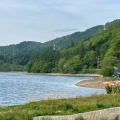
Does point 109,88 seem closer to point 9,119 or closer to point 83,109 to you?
point 83,109

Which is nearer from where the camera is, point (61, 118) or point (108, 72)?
point (61, 118)

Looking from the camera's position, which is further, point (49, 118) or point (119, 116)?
point (119, 116)

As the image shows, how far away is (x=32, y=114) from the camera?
1176 cm

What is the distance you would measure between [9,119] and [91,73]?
17843 centimetres

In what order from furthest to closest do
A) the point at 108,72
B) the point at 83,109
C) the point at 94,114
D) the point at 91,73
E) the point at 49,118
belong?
the point at 91,73 < the point at 108,72 < the point at 83,109 < the point at 94,114 < the point at 49,118

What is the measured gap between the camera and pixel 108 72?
4646 inches

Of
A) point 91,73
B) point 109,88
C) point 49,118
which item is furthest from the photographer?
point 91,73

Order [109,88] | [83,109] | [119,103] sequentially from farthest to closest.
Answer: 1. [109,88]
2. [119,103]
3. [83,109]

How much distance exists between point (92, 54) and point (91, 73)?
45.9 ft

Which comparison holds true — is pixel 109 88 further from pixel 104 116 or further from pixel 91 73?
pixel 91 73

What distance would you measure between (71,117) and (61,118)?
0.96 feet

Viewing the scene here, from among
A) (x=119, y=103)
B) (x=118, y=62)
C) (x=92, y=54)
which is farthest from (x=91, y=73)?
(x=119, y=103)

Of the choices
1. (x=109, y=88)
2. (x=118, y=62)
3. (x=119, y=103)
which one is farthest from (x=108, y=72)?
(x=119, y=103)

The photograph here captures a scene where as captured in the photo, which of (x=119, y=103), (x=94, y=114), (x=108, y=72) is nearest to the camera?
(x=94, y=114)
